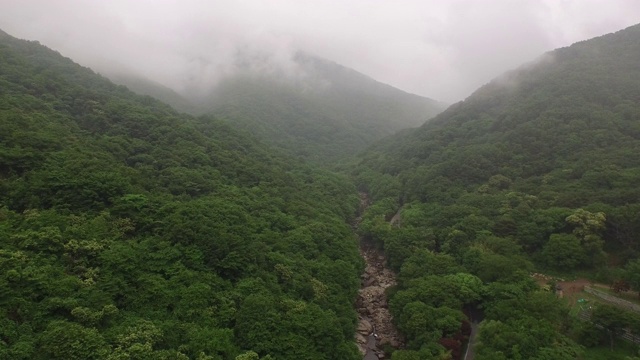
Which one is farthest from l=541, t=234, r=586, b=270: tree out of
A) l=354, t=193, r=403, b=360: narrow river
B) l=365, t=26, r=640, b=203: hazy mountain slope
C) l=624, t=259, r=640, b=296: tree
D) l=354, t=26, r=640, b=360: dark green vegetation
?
l=354, t=193, r=403, b=360: narrow river

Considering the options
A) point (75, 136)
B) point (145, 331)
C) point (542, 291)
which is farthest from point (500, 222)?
point (75, 136)

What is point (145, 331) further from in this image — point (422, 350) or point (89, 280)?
point (422, 350)

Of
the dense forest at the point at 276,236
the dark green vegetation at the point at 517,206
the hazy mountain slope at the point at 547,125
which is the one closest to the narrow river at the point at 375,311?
the dense forest at the point at 276,236

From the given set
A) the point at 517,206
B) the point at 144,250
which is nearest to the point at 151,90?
the point at 144,250

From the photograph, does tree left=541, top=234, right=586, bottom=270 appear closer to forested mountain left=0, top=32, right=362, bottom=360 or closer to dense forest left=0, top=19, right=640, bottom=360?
dense forest left=0, top=19, right=640, bottom=360

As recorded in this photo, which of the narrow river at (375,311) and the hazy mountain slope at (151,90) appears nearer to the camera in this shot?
the narrow river at (375,311)

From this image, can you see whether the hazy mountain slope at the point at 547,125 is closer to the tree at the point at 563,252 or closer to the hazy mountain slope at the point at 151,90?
the tree at the point at 563,252

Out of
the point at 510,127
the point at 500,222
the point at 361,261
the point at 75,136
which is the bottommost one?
the point at 361,261
